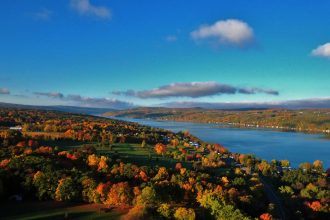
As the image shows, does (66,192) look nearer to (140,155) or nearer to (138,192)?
(138,192)

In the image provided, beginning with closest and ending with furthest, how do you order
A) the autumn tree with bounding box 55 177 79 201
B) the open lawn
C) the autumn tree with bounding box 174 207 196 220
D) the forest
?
1. the autumn tree with bounding box 174 207 196 220
2. the forest
3. the autumn tree with bounding box 55 177 79 201
4. the open lawn

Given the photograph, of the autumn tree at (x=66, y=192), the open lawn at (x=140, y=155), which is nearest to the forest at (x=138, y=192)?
the autumn tree at (x=66, y=192)

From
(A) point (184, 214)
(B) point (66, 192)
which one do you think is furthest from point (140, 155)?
(A) point (184, 214)

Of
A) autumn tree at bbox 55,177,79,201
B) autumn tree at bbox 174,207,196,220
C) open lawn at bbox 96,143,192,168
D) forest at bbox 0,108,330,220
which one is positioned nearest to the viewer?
autumn tree at bbox 174,207,196,220

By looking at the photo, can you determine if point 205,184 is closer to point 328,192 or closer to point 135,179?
point 135,179

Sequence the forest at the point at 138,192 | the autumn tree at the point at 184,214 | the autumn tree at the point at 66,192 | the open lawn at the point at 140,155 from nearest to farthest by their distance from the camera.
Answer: the autumn tree at the point at 184,214, the forest at the point at 138,192, the autumn tree at the point at 66,192, the open lawn at the point at 140,155

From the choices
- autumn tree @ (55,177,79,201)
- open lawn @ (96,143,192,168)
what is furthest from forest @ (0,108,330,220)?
open lawn @ (96,143,192,168)

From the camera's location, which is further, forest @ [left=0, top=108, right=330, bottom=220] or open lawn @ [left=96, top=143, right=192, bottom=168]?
open lawn @ [left=96, top=143, right=192, bottom=168]

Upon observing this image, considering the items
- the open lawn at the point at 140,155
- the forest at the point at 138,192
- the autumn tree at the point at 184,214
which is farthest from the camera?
the open lawn at the point at 140,155

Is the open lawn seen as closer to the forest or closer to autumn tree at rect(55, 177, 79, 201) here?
the forest

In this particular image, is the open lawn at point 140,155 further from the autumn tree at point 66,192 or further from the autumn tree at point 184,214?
the autumn tree at point 184,214

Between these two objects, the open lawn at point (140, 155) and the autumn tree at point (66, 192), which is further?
the open lawn at point (140, 155)

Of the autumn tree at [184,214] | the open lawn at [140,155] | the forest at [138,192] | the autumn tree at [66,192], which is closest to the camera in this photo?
the autumn tree at [184,214]
